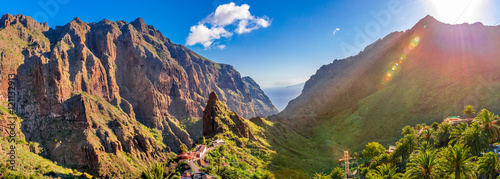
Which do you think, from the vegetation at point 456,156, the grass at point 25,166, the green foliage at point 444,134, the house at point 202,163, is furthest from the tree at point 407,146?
the grass at point 25,166

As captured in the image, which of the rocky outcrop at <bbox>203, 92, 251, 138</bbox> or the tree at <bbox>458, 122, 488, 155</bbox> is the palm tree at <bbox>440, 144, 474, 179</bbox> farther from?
the rocky outcrop at <bbox>203, 92, 251, 138</bbox>

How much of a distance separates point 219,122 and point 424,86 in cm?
→ 11863

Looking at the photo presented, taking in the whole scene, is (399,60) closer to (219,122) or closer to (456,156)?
(219,122)

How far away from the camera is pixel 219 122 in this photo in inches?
4195

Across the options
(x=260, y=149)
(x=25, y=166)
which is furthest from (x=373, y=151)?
(x=25, y=166)

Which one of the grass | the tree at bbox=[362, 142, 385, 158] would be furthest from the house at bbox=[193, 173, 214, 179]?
the grass

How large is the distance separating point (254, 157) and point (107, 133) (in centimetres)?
14573

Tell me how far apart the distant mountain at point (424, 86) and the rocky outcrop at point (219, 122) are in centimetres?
5866

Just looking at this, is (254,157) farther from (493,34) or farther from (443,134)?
(493,34)

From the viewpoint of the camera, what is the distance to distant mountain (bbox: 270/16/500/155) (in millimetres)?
109438

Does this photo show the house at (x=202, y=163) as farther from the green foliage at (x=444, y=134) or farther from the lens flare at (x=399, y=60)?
the lens flare at (x=399, y=60)

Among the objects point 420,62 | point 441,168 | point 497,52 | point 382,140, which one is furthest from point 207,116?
point 497,52

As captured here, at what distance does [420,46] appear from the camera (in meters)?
174

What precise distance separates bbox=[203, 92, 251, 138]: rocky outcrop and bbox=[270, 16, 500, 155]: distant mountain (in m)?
58.7
